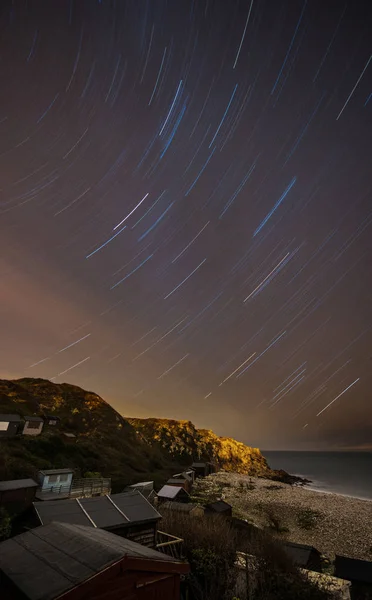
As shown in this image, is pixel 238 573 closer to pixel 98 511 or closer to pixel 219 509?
pixel 98 511

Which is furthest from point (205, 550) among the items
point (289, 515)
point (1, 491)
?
point (289, 515)

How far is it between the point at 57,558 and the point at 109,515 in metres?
9.89

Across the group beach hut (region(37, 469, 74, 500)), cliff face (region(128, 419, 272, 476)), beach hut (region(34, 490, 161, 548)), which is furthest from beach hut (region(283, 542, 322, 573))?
cliff face (region(128, 419, 272, 476))

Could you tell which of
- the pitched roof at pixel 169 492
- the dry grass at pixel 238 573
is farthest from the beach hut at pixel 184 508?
the dry grass at pixel 238 573

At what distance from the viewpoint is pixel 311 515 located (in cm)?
5050

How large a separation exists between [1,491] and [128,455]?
56.6m

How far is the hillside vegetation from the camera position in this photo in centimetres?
4756

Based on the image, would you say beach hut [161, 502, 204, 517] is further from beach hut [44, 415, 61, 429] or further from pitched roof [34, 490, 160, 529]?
beach hut [44, 415, 61, 429]

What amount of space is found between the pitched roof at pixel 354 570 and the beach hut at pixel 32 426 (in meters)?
54.5

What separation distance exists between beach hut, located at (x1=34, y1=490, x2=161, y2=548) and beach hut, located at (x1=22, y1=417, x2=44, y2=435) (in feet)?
151

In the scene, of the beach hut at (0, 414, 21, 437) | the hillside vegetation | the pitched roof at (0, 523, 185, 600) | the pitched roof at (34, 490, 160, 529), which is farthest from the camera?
the beach hut at (0, 414, 21, 437)

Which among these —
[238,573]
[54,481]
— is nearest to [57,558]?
[238,573]

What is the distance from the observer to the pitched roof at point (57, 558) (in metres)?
7.76

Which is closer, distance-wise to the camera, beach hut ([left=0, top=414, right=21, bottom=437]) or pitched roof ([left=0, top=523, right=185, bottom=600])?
pitched roof ([left=0, top=523, right=185, bottom=600])
